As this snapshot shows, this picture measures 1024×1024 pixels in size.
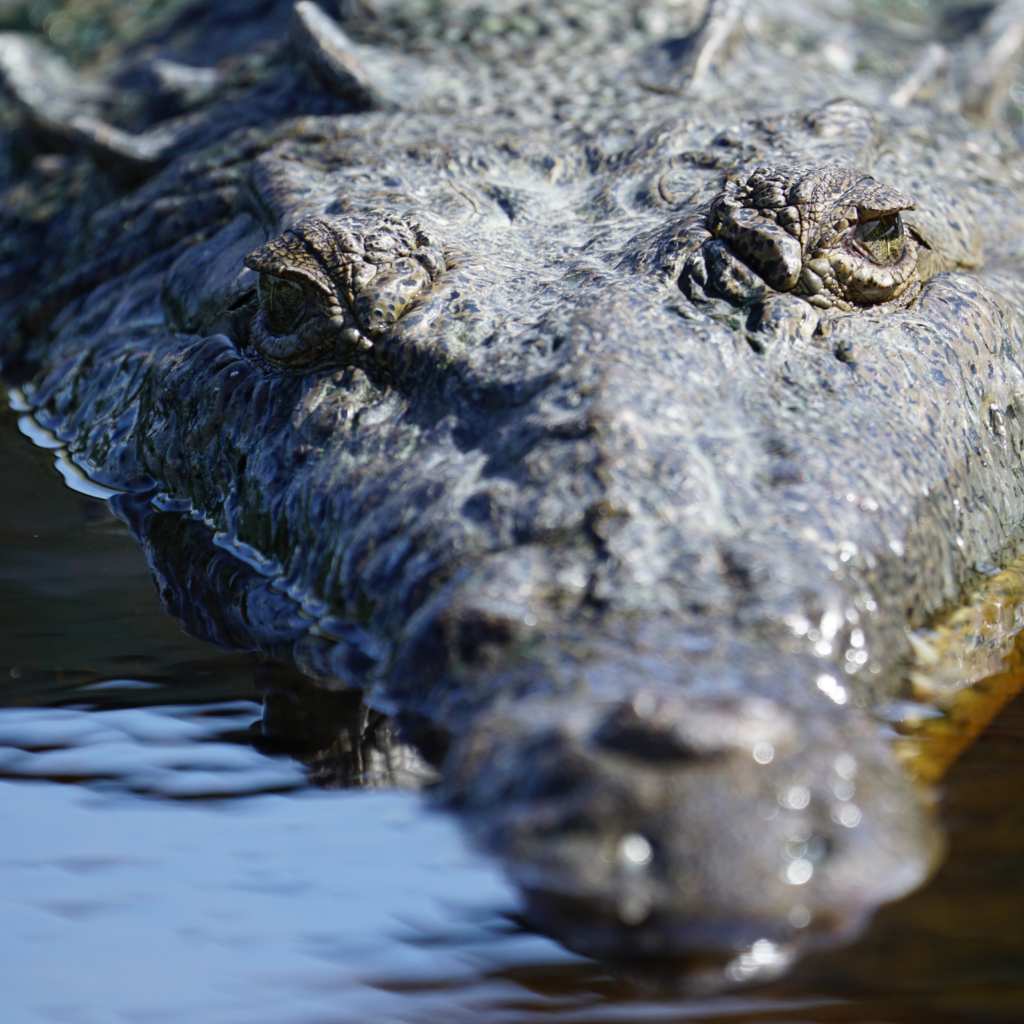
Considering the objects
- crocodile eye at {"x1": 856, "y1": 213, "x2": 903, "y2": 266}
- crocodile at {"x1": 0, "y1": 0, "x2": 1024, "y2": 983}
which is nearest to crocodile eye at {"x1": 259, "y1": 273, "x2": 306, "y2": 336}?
crocodile at {"x1": 0, "y1": 0, "x2": 1024, "y2": 983}

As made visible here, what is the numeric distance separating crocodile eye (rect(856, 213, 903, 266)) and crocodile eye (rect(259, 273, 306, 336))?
5.01 ft

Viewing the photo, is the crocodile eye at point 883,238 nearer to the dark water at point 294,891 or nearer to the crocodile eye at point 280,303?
the dark water at point 294,891

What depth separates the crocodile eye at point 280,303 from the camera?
3.74 m

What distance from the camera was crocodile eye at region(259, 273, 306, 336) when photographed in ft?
12.3

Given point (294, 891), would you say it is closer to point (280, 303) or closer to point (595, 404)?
point (595, 404)

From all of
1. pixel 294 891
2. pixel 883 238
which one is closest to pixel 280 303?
pixel 883 238

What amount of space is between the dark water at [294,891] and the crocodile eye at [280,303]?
107 cm

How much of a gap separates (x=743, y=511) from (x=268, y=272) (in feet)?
5.42

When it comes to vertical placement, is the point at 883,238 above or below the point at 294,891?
above

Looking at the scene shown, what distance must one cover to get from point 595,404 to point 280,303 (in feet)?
4.12

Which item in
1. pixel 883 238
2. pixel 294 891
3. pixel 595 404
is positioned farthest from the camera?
pixel 883 238

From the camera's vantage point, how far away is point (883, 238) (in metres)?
3.73

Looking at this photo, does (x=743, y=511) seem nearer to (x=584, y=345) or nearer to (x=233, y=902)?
(x=584, y=345)

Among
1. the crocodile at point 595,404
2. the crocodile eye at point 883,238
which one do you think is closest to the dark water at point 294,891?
the crocodile at point 595,404
